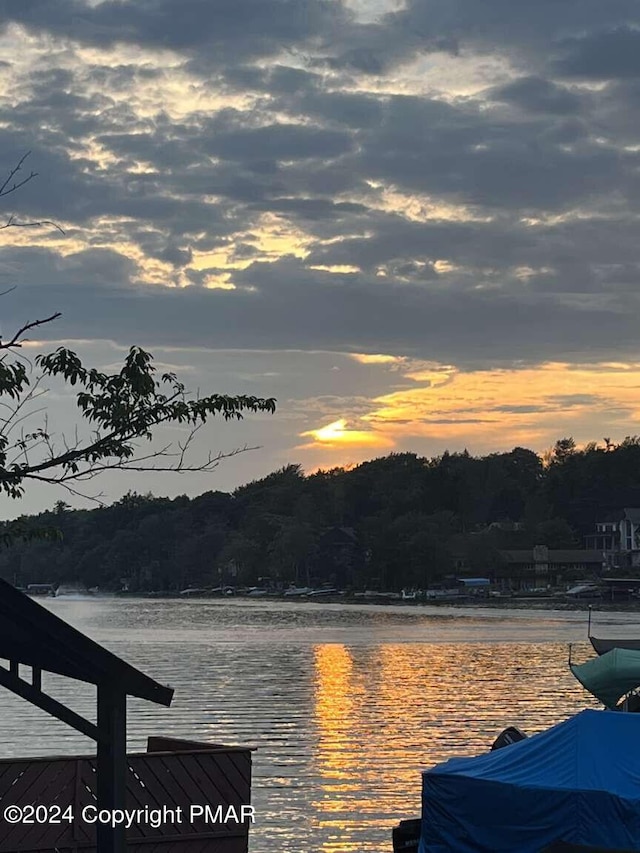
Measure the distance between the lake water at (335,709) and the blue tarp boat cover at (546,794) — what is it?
273 inches

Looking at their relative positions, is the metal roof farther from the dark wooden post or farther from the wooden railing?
the wooden railing

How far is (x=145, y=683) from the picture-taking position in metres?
11.4

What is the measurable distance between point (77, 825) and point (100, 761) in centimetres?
560

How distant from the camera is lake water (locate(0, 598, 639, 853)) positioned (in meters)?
31.7

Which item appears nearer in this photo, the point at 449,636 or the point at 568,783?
the point at 568,783

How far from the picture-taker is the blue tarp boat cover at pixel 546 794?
58.2ft

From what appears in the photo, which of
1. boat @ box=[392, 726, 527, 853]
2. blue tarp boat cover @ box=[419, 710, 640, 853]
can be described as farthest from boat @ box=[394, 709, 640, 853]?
boat @ box=[392, 726, 527, 853]

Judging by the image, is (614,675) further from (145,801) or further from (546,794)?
(145,801)

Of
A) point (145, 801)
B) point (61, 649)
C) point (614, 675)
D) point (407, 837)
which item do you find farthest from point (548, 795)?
point (614, 675)

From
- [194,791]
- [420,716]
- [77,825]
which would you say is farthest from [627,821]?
[420,716]

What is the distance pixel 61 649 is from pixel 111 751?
3.06 ft

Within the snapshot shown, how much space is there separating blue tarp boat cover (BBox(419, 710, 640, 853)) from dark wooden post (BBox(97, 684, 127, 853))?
8.28 metres

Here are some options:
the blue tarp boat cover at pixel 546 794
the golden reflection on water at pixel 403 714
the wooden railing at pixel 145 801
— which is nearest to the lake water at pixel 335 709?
the golden reflection on water at pixel 403 714

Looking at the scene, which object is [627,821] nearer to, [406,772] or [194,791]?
[194,791]
